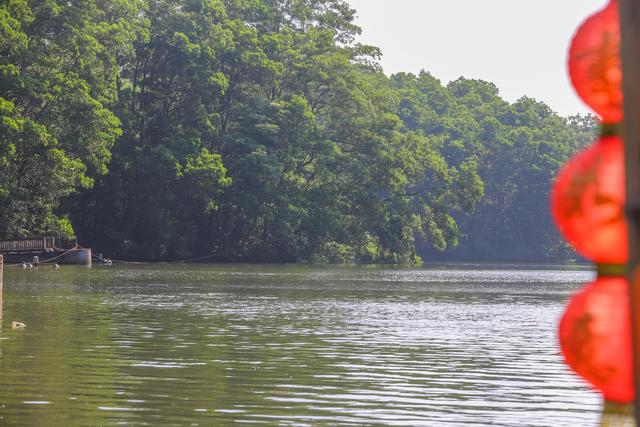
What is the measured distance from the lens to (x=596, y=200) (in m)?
2.31

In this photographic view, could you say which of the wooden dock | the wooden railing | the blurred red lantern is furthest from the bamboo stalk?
the wooden railing

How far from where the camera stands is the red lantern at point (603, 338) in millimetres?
2234

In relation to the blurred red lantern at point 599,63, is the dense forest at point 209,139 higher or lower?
higher

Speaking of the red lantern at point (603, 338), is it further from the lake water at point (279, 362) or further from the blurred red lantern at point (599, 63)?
the lake water at point (279, 362)

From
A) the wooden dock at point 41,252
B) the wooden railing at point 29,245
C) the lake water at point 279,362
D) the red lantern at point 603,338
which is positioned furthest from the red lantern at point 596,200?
the wooden railing at point 29,245

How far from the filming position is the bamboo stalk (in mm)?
2051

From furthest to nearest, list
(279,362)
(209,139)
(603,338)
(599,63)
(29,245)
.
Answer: (209,139) < (29,245) < (279,362) < (599,63) < (603,338)

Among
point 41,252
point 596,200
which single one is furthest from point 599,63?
point 41,252

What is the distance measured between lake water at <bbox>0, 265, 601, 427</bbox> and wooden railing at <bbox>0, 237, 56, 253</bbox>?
2726 centimetres

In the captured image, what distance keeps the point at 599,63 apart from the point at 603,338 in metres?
0.55

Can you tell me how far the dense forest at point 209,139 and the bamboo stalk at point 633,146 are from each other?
76422 millimetres

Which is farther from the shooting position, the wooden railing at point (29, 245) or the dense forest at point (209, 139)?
the dense forest at point (209, 139)

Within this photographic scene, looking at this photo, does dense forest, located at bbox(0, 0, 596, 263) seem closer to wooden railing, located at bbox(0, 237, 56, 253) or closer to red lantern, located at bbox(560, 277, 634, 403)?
wooden railing, located at bbox(0, 237, 56, 253)

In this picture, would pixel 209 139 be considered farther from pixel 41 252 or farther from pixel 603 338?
pixel 603 338
